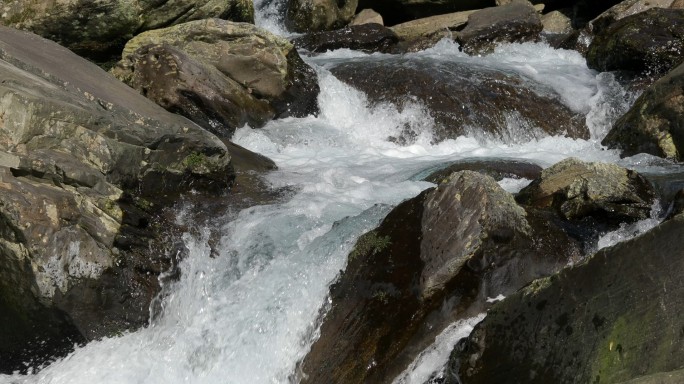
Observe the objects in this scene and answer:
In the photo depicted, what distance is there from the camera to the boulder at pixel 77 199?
Result: 22.7 ft

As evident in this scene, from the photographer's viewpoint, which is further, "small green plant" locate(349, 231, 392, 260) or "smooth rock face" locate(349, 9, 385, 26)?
"smooth rock face" locate(349, 9, 385, 26)

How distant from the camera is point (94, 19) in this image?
500 inches

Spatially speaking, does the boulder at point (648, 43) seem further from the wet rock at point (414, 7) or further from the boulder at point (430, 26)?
the wet rock at point (414, 7)

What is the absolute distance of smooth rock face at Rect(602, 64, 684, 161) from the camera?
10227mm

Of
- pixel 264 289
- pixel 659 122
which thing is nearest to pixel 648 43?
pixel 659 122

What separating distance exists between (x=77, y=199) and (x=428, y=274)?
3047 millimetres

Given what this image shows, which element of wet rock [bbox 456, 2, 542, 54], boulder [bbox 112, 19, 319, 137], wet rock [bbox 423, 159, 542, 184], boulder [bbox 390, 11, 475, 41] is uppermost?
boulder [bbox 112, 19, 319, 137]

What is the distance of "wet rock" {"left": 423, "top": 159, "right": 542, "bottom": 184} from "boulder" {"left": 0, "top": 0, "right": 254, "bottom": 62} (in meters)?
5.74

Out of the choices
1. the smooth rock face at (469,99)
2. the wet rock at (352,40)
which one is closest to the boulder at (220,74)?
the smooth rock face at (469,99)

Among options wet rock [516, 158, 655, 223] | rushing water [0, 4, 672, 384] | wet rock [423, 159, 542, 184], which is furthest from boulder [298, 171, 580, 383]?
wet rock [423, 159, 542, 184]

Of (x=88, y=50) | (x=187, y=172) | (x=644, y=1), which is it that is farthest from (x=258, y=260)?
(x=644, y=1)

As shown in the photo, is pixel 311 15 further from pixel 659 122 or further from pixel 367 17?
pixel 659 122

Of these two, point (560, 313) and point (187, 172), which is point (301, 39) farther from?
point (560, 313)

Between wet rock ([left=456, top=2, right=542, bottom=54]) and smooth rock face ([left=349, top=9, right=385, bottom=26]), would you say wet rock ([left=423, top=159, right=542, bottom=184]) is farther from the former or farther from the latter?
smooth rock face ([left=349, top=9, right=385, bottom=26])
